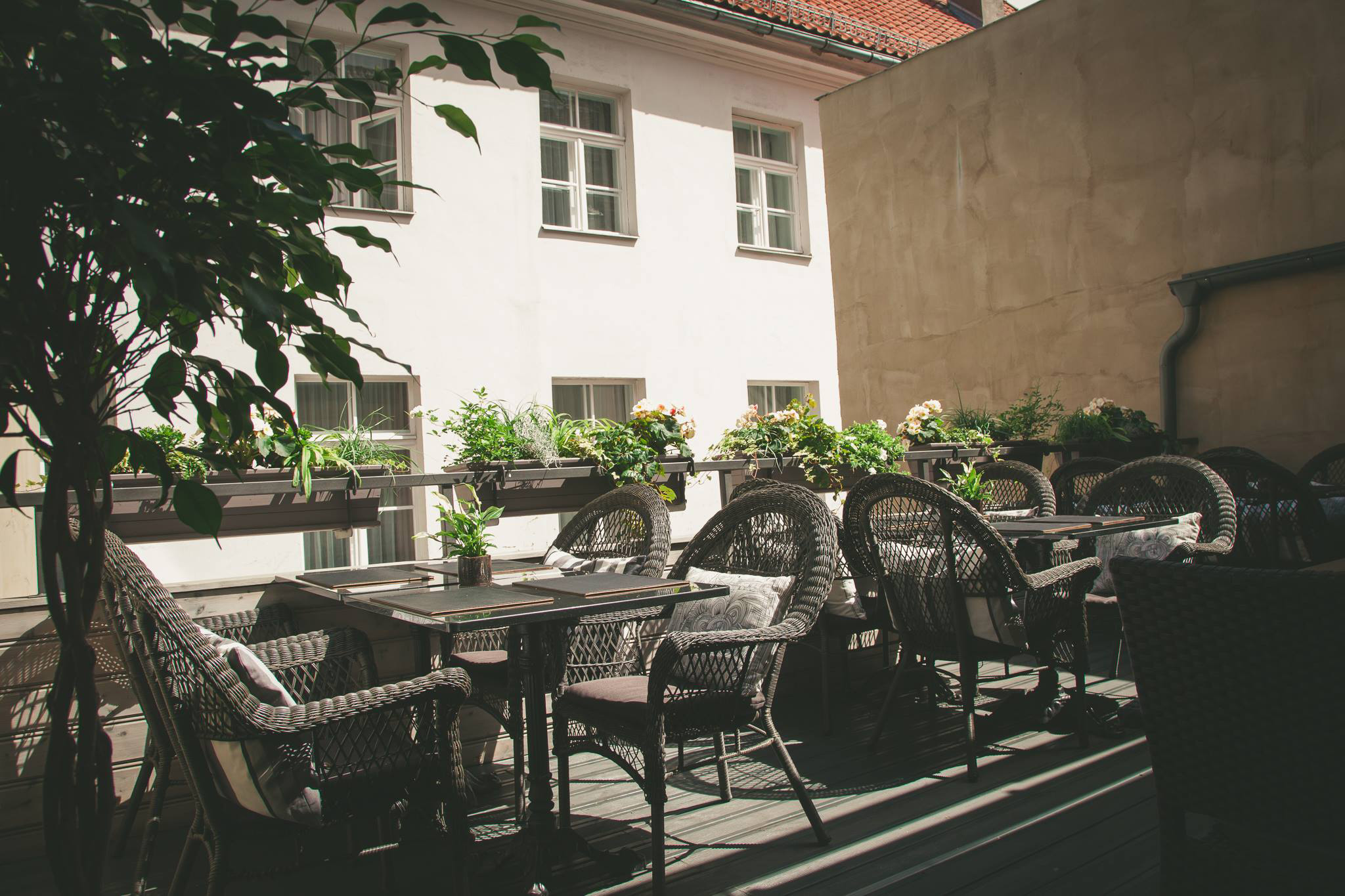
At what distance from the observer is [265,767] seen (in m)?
2.00

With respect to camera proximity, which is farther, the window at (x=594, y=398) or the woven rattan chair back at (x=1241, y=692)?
the window at (x=594, y=398)

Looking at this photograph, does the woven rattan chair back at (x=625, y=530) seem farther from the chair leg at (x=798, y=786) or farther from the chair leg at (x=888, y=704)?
the chair leg at (x=888, y=704)

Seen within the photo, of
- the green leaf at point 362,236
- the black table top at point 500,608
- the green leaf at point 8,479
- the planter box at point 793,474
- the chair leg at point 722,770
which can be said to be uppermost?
the green leaf at point 362,236

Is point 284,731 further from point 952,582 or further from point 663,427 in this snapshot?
point 663,427

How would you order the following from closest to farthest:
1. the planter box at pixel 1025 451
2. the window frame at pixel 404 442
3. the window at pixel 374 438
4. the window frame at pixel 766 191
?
the planter box at pixel 1025 451 < the window at pixel 374 438 < the window frame at pixel 404 442 < the window frame at pixel 766 191

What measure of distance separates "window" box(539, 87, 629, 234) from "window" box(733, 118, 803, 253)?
139cm

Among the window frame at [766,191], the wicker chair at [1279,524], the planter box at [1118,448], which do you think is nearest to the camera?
the wicker chair at [1279,524]

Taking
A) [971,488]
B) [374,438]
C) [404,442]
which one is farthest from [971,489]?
[404,442]

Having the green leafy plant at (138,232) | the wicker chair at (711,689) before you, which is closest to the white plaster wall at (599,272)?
the wicker chair at (711,689)

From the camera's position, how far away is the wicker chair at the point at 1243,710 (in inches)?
56.3

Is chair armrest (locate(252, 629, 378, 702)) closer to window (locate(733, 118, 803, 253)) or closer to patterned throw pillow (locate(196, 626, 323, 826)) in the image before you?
patterned throw pillow (locate(196, 626, 323, 826))

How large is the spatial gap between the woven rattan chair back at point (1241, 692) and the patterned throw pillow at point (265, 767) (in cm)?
165

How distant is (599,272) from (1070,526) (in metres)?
5.89

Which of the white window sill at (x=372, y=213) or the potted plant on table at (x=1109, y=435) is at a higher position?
the white window sill at (x=372, y=213)
